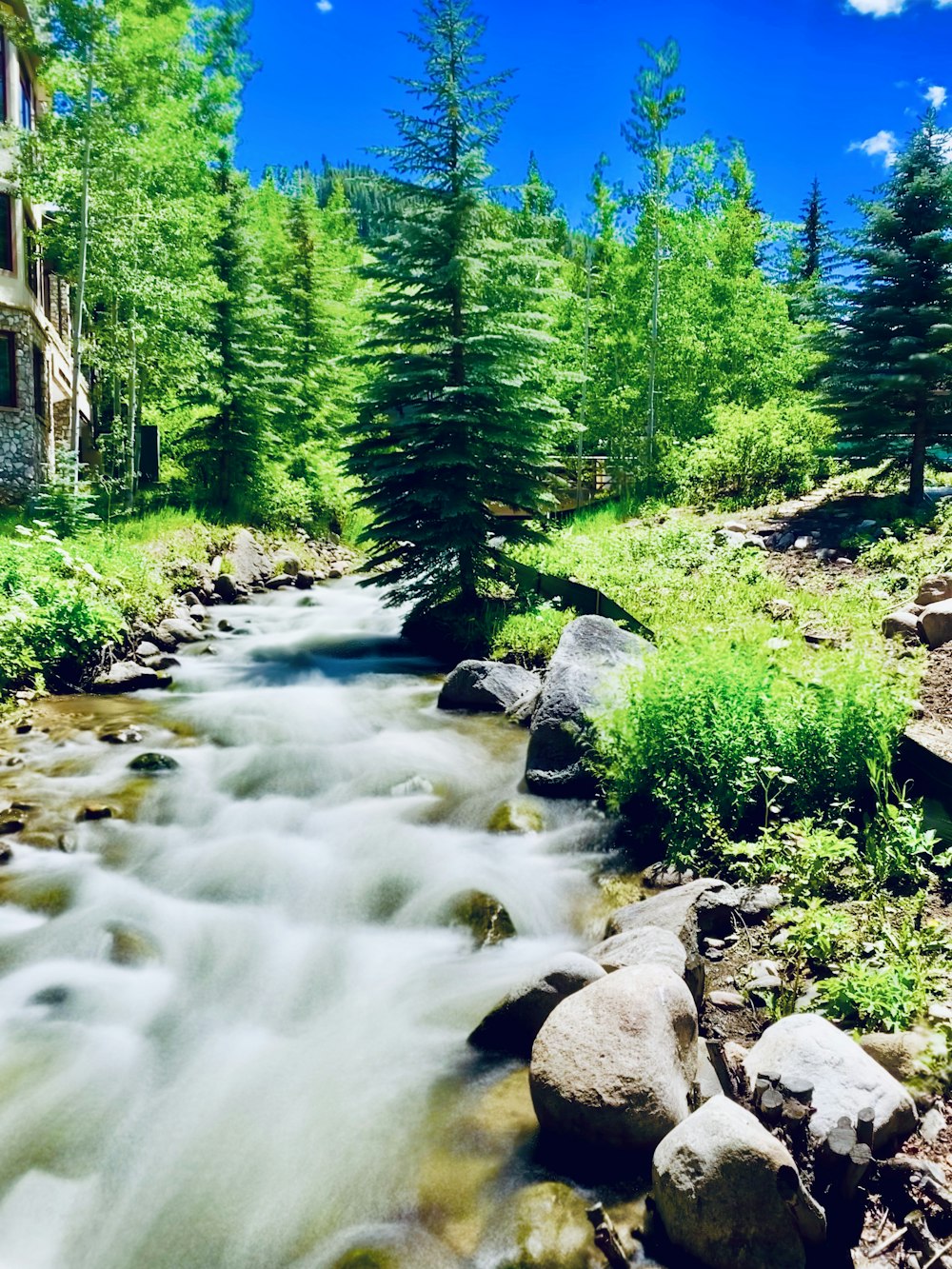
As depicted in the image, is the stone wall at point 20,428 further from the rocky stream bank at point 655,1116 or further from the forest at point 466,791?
the rocky stream bank at point 655,1116

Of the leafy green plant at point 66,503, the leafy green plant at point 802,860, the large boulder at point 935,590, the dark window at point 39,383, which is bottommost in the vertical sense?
the leafy green plant at point 802,860

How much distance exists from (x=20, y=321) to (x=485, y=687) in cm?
1755

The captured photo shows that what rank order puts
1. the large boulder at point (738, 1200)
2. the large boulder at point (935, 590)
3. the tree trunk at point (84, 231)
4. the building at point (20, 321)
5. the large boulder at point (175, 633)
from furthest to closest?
the building at point (20, 321) < the tree trunk at point (84, 231) < the large boulder at point (175, 633) < the large boulder at point (935, 590) < the large boulder at point (738, 1200)

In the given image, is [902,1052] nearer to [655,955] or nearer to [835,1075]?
[835,1075]

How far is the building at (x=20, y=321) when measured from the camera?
1948cm

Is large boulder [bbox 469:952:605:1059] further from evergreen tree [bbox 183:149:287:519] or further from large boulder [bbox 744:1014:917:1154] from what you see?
evergreen tree [bbox 183:149:287:519]

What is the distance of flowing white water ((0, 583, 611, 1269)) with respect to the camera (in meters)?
3.82

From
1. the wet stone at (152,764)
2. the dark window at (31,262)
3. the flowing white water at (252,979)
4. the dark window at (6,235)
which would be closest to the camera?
the flowing white water at (252,979)

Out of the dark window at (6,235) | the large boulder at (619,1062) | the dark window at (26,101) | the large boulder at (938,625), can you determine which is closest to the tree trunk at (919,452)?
the large boulder at (938,625)

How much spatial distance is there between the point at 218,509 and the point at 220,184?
10399mm

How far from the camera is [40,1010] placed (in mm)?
5059

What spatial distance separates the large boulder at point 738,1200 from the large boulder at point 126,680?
9153mm

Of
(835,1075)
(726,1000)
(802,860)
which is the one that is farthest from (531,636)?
(835,1075)

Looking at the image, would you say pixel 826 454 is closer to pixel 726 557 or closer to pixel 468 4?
pixel 726 557
